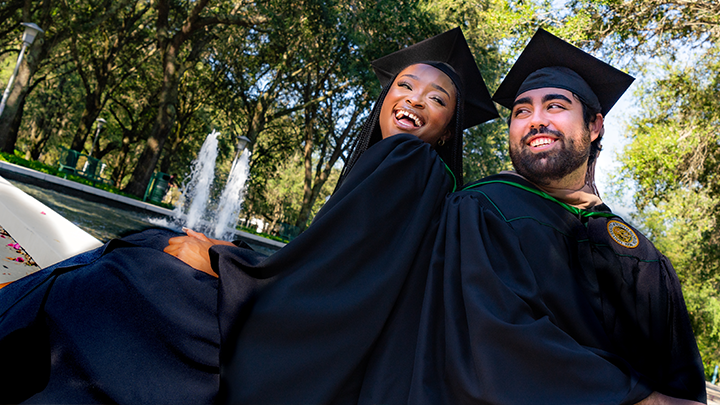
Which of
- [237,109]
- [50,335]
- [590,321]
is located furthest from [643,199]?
[237,109]

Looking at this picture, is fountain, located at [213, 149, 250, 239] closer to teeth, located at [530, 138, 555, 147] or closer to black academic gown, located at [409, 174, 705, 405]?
teeth, located at [530, 138, 555, 147]

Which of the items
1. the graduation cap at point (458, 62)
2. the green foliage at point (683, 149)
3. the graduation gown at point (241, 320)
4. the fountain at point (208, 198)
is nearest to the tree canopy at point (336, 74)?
the green foliage at point (683, 149)

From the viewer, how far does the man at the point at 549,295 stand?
4.52 feet

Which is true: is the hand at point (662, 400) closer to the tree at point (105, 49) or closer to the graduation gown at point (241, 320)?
the graduation gown at point (241, 320)

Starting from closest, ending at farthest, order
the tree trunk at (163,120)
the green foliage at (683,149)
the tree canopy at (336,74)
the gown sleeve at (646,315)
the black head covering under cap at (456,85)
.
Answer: the gown sleeve at (646,315), the black head covering under cap at (456,85), the tree canopy at (336,74), the green foliage at (683,149), the tree trunk at (163,120)

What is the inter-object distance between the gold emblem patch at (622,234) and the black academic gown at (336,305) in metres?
0.70

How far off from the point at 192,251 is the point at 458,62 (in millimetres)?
1748

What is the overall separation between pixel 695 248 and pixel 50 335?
64.1 feet

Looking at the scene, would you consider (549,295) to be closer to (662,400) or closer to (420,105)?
(662,400)

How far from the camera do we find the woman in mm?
1388

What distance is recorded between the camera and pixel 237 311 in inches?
59.8

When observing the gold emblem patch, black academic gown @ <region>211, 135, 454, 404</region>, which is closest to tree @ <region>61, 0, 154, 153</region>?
black academic gown @ <region>211, 135, 454, 404</region>

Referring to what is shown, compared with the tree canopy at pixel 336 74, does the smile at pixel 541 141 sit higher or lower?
lower

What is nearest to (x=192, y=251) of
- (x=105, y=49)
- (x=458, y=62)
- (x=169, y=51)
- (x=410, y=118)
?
(x=410, y=118)
